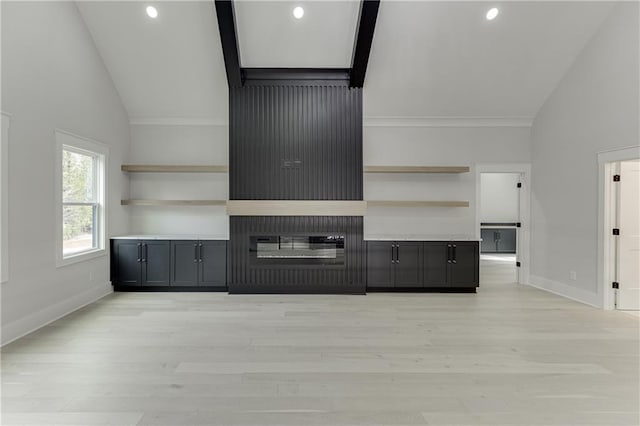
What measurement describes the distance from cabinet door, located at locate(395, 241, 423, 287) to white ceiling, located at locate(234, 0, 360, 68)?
114 inches

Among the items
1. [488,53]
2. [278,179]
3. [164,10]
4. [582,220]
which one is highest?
[164,10]

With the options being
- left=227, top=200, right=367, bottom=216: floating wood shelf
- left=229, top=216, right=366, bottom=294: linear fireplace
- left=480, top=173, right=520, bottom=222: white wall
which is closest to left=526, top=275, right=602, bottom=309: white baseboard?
left=229, top=216, right=366, bottom=294: linear fireplace

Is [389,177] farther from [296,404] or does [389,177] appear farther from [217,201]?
[296,404]

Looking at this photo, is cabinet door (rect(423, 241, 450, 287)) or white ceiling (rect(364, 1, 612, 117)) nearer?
white ceiling (rect(364, 1, 612, 117))

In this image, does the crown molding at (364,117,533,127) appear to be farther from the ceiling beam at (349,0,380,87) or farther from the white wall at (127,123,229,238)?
the white wall at (127,123,229,238)

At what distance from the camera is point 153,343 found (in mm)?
3271

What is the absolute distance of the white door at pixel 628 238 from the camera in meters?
4.36

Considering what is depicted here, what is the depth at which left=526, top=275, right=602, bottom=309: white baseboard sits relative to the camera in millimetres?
4569

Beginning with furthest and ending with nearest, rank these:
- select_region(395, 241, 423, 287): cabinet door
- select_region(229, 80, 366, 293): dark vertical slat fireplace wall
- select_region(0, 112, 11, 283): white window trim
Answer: select_region(395, 241, 423, 287): cabinet door, select_region(229, 80, 366, 293): dark vertical slat fireplace wall, select_region(0, 112, 11, 283): white window trim

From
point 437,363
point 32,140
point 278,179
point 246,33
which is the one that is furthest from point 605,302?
point 32,140

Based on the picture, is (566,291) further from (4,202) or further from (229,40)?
(4,202)

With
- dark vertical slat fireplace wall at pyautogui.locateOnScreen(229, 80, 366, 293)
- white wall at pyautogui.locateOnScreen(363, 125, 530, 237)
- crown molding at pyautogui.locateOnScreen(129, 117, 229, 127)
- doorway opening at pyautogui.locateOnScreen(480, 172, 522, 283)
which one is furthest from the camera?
doorway opening at pyautogui.locateOnScreen(480, 172, 522, 283)

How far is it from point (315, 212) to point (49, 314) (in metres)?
3.45

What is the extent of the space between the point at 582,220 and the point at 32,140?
6938 millimetres
